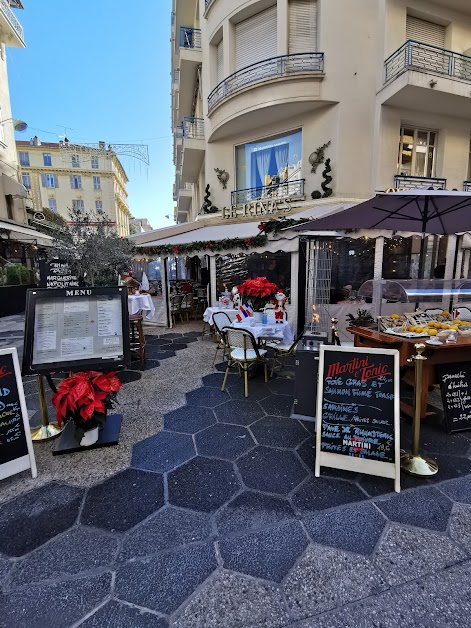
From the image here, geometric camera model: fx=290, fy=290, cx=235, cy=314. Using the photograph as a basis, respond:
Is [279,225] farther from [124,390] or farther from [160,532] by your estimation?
[160,532]

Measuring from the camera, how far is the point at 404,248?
27.5ft

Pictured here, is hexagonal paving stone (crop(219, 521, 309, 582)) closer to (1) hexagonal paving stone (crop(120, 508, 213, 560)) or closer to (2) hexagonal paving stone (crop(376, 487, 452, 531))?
(1) hexagonal paving stone (crop(120, 508, 213, 560))

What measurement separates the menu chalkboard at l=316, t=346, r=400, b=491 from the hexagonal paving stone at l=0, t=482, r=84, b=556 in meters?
2.04

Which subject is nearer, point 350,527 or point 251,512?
point 350,527

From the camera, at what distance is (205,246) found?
815 centimetres

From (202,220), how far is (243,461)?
31.0ft

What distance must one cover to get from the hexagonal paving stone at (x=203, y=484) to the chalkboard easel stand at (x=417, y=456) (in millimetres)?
1547

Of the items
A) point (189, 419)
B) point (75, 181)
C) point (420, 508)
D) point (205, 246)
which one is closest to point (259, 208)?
point (205, 246)

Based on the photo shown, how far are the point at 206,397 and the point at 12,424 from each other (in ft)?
7.49

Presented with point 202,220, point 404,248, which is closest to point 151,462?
point 404,248

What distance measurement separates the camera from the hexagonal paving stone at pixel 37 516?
1979mm

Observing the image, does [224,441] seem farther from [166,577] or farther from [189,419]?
[166,577]

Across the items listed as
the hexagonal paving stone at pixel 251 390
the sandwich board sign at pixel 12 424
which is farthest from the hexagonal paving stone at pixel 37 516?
the hexagonal paving stone at pixel 251 390

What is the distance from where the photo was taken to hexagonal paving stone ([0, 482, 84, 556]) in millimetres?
1979
